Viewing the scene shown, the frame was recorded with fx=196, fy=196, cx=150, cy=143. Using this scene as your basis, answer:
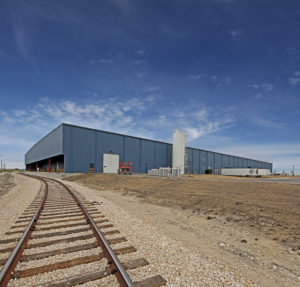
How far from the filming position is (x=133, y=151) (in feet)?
160

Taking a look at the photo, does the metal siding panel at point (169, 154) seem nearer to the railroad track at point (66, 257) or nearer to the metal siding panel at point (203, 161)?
the metal siding panel at point (203, 161)

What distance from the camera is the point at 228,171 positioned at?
61344 millimetres

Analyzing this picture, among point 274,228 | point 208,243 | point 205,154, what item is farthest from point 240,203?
point 205,154

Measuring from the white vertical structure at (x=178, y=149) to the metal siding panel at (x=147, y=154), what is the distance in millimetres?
6043

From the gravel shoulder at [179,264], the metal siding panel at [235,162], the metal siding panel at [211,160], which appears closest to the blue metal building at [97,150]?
the metal siding panel at [211,160]

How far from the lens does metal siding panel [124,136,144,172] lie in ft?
156

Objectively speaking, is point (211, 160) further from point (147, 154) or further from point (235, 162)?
point (147, 154)

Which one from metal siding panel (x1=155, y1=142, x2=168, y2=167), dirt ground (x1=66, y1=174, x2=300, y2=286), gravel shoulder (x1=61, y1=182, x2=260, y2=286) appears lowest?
dirt ground (x1=66, y1=174, x2=300, y2=286)

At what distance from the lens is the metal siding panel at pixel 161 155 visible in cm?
5490

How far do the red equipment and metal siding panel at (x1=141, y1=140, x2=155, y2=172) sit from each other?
15.0 ft

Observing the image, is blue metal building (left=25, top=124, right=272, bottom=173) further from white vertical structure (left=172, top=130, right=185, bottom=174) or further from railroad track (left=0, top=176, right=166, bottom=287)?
railroad track (left=0, top=176, right=166, bottom=287)

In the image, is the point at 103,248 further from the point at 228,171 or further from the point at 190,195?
the point at 228,171

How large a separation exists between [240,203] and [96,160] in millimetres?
34383

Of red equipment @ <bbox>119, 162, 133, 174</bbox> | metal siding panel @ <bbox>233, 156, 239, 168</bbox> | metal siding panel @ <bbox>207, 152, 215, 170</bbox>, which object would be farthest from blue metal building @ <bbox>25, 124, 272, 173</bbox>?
metal siding panel @ <bbox>233, 156, 239, 168</bbox>
